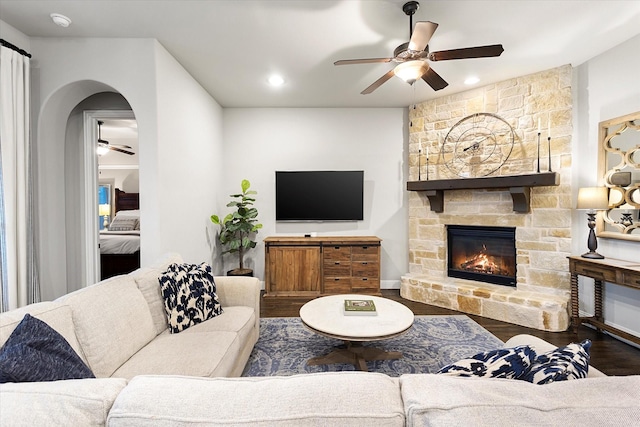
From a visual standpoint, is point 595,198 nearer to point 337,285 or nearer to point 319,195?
point 337,285

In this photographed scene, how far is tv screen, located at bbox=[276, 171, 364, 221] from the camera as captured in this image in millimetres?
4461

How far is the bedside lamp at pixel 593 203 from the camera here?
8.99 ft

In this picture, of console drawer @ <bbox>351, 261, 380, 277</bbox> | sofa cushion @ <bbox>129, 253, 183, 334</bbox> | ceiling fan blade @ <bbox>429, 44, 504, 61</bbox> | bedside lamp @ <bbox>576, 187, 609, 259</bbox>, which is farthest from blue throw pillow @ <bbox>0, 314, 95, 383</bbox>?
bedside lamp @ <bbox>576, 187, 609, 259</bbox>

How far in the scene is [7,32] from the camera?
237 cm

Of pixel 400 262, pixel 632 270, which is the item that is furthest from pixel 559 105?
pixel 400 262

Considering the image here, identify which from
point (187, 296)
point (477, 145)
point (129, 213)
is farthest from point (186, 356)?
point (129, 213)

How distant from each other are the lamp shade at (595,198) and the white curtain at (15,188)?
194 inches

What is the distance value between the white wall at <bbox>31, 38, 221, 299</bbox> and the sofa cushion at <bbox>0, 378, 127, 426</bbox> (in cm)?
203

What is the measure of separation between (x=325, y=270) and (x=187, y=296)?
228cm

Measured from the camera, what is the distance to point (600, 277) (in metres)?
2.66

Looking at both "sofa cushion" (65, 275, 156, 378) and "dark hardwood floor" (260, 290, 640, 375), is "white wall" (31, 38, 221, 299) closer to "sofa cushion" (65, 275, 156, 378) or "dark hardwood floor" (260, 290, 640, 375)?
"sofa cushion" (65, 275, 156, 378)

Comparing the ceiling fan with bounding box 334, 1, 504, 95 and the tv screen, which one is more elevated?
the ceiling fan with bounding box 334, 1, 504, 95

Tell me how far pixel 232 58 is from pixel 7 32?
5.70 ft

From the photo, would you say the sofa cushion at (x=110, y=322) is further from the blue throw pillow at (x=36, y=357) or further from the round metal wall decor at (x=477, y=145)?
the round metal wall decor at (x=477, y=145)
